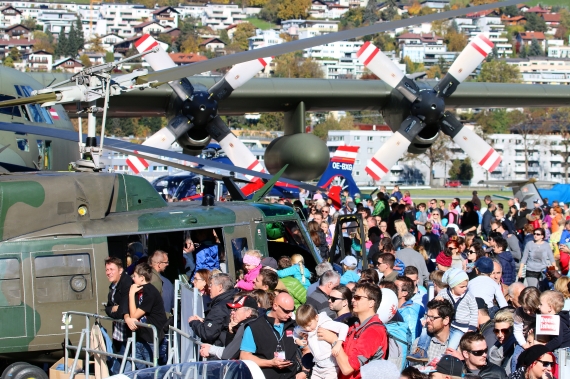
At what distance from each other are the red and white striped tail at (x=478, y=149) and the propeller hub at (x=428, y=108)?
69cm

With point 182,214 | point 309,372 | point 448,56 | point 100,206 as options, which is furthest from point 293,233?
point 448,56

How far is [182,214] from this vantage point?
9133 millimetres

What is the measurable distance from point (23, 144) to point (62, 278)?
416cm

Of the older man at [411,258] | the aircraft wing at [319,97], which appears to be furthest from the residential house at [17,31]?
the older man at [411,258]

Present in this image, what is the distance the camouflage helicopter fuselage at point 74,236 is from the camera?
812cm

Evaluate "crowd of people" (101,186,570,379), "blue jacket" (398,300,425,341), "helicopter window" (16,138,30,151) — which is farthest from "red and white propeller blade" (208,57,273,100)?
"blue jacket" (398,300,425,341)

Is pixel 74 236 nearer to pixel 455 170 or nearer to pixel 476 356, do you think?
pixel 476 356

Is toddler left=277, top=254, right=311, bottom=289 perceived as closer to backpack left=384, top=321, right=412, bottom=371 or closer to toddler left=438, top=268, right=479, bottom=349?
toddler left=438, top=268, right=479, bottom=349

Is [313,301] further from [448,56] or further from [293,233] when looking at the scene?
[448,56]

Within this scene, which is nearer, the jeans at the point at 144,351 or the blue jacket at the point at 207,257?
the jeans at the point at 144,351

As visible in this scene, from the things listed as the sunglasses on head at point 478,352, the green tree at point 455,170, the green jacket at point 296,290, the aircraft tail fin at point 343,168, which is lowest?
the green tree at point 455,170

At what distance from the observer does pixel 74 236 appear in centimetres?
847

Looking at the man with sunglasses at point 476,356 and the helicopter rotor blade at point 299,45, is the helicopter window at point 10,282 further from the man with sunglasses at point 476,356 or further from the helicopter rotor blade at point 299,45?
the man with sunglasses at point 476,356

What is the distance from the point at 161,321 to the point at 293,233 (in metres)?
2.81
